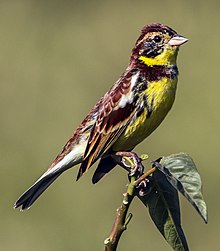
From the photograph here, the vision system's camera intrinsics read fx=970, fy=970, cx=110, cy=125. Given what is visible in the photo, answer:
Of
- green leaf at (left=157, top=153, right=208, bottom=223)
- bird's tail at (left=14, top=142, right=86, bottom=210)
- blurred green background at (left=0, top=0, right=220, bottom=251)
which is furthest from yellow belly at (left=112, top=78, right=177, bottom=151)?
blurred green background at (left=0, top=0, right=220, bottom=251)

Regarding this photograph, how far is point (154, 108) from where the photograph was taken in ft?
11.8

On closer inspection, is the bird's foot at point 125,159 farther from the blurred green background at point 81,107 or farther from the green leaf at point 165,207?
the blurred green background at point 81,107

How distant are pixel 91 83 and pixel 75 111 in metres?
0.24

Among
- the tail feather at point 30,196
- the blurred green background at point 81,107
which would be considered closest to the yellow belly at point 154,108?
the tail feather at point 30,196

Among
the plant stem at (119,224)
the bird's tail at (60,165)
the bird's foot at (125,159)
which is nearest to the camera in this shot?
the plant stem at (119,224)

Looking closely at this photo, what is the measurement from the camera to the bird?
3615mm

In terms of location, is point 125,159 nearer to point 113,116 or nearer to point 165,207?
point 113,116

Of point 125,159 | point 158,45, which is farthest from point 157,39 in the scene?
point 125,159

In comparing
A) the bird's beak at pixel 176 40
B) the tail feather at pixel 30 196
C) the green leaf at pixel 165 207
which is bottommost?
the tail feather at pixel 30 196

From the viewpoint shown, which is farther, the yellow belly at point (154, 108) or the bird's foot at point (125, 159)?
the yellow belly at point (154, 108)

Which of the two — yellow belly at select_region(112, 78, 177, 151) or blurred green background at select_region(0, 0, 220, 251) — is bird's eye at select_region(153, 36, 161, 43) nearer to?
yellow belly at select_region(112, 78, 177, 151)

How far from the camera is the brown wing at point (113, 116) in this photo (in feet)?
11.9

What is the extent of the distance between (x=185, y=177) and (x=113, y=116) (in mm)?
1276

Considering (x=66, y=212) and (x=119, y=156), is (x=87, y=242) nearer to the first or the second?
(x=66, y=212)
